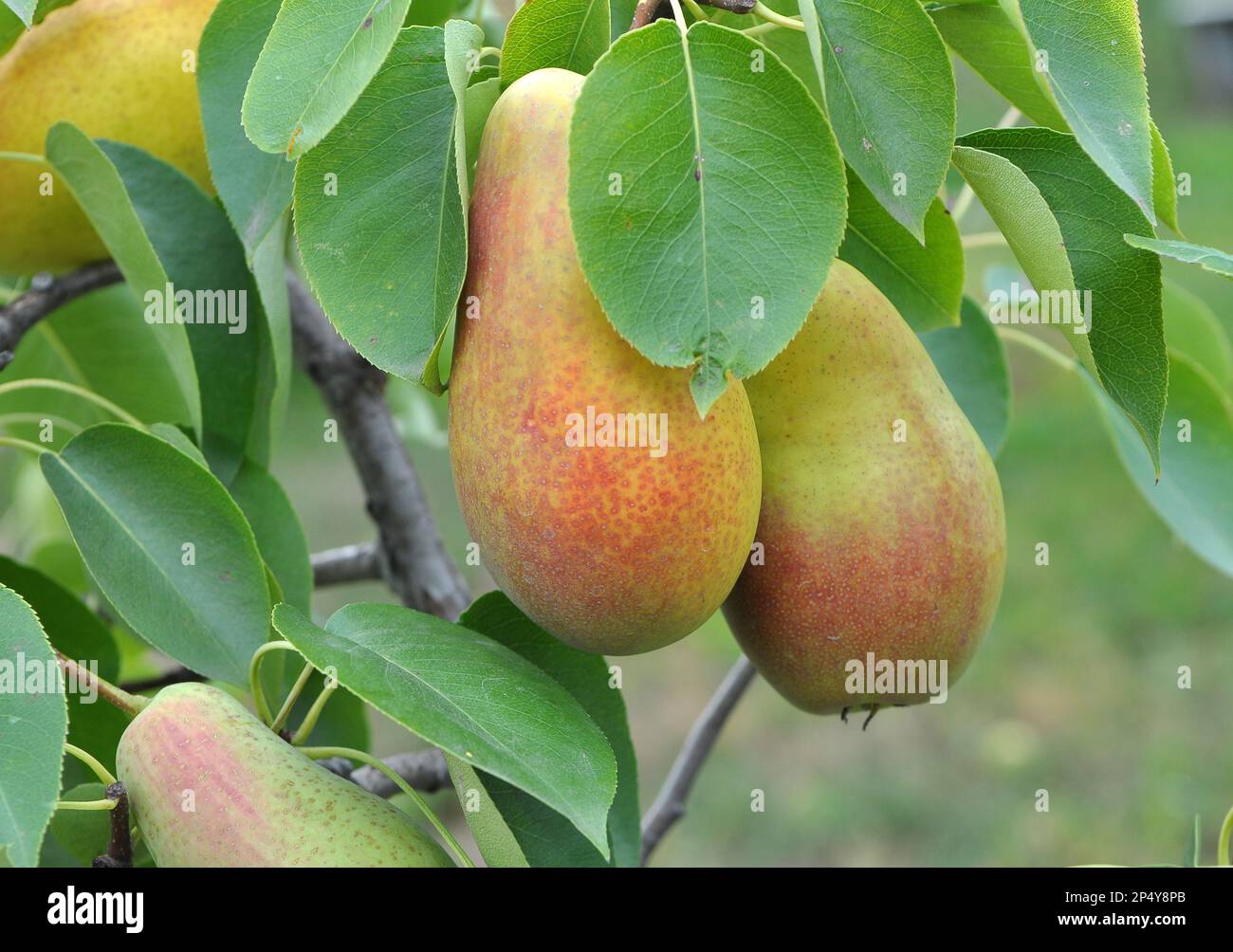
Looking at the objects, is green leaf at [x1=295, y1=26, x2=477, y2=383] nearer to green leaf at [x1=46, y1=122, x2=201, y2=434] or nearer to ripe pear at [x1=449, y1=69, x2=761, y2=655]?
ripe pear at [x1=449, y1=69, x2=761, y2=655]

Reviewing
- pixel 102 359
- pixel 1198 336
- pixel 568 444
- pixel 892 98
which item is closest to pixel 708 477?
pixel 568 444

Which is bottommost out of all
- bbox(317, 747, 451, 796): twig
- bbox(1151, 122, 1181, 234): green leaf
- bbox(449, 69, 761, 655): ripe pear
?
bbox(317, 747, 451, 796): twig

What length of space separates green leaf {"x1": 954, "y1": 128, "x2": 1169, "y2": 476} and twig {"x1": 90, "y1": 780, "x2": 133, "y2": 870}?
54 centimetres

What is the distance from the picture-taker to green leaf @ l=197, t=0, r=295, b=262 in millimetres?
766

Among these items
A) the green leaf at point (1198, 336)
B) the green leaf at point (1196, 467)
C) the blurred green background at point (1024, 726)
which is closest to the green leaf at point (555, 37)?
the green leaf at point (1196, 467)

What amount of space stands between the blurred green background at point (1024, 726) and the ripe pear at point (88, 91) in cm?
87

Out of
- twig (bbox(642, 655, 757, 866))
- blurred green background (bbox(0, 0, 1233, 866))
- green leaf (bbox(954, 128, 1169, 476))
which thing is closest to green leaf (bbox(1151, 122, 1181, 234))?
Result: green leaf (bbox(954, 128, 1169, 476))

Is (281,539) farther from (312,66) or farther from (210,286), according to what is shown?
(312,66)

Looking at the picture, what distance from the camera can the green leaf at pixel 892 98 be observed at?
62 centimetres

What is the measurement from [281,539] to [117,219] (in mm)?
224

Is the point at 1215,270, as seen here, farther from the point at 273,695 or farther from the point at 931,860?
the point at 931,860

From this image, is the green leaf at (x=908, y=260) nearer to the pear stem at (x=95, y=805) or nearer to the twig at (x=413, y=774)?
the twig at (x=413, y=774)

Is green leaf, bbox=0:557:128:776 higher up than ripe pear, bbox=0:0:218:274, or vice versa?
ripe pear, bbox=0:0:218:274

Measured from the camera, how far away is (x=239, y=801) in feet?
2.17
